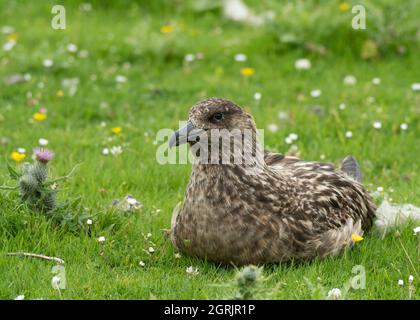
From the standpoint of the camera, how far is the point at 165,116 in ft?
27.7

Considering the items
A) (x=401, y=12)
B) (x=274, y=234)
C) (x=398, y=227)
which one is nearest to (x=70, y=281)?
(x=274, y=234)

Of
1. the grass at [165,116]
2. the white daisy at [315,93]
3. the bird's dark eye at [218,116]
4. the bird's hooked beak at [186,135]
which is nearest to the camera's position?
the grass at [165,116]

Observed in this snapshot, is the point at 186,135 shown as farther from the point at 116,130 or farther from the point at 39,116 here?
the point at 39,116

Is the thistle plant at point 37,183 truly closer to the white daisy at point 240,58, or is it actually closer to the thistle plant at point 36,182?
the thistle plant at point 36,182

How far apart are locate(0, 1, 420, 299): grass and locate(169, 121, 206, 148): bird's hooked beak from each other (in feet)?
2.52

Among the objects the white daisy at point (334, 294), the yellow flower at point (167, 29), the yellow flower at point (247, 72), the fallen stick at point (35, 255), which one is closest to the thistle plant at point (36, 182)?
the fallen stick at point (35, 255)

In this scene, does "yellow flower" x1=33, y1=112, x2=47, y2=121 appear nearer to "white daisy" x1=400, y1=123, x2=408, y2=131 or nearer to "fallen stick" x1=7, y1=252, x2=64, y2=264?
"fallen stick" x1=7, y1=252, x2=64, y2=264

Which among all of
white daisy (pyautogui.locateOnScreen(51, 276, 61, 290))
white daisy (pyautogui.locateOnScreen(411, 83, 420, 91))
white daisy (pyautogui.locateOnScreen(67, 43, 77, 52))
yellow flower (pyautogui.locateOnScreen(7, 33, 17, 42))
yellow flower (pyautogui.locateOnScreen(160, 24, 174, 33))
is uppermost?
yellow flower (pyautogui.locateOnScreen(160, 24, 174, 33))

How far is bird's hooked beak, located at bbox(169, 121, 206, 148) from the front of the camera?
532 cm

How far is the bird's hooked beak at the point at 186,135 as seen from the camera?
5.32m

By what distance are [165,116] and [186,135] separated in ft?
10.3

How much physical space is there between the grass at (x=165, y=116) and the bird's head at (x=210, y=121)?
798 mm

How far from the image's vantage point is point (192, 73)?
9.42m

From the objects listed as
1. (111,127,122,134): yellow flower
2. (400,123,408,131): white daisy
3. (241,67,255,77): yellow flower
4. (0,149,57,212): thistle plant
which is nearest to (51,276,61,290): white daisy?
(0,149,57,212): thistle plant
